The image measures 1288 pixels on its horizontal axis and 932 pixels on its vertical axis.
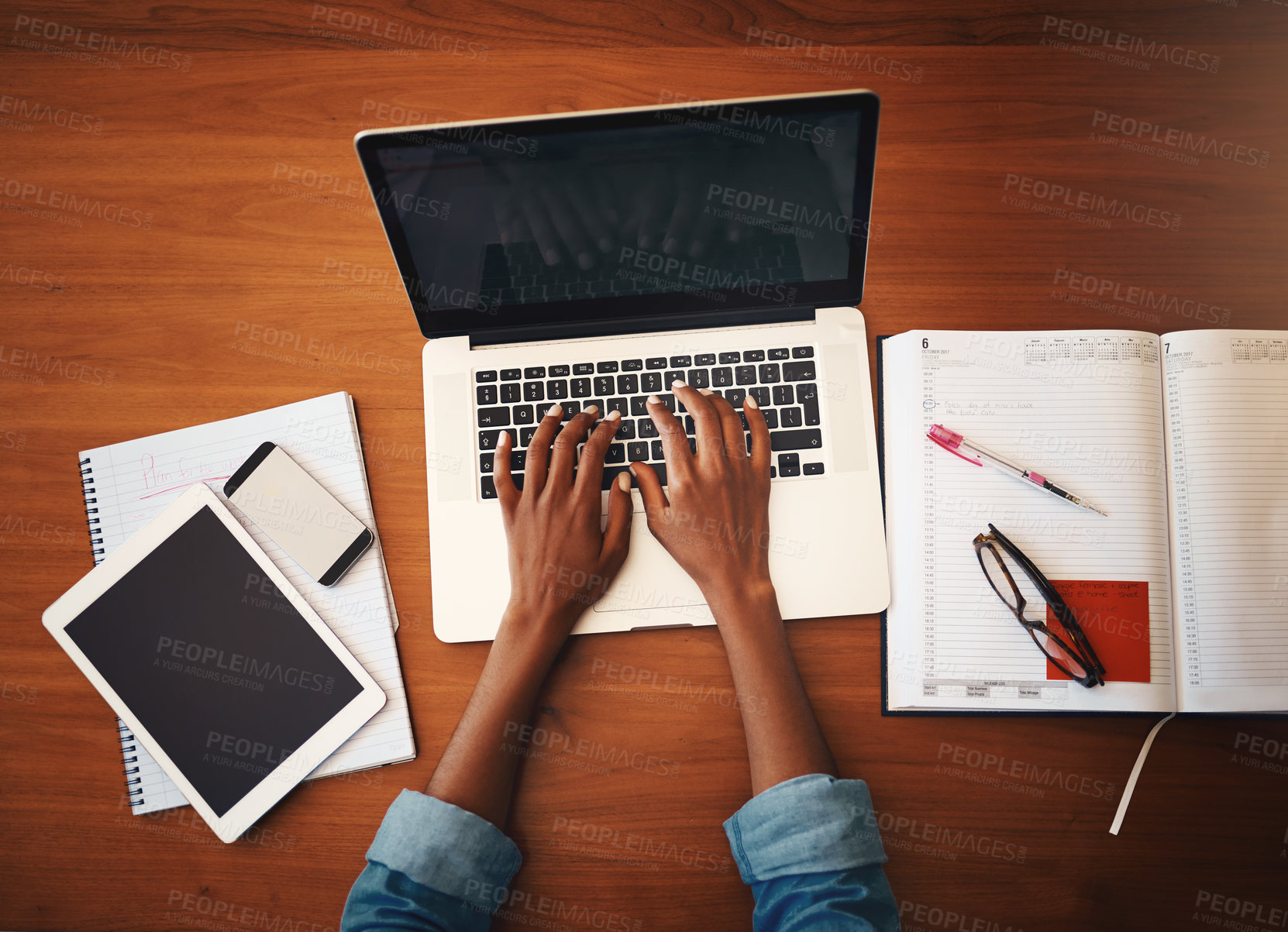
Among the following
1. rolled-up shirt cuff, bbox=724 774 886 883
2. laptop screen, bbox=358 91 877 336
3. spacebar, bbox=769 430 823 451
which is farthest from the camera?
spacebar, bbox=769 430 823 451

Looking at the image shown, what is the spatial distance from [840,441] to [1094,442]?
314 mm

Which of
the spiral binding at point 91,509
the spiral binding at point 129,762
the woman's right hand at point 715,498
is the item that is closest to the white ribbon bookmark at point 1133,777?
the woman's right hand at point 715,498

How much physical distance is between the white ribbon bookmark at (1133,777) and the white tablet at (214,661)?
889 millimetres

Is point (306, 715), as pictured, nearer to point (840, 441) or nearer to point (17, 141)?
point (840, 441)

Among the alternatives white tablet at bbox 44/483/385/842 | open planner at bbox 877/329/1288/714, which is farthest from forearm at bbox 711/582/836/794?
white tablet at bbox 44/483/385/842

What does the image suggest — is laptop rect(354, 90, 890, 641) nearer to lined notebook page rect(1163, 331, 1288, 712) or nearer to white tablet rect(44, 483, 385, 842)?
white tablet rect(44, 483, 385, 842)

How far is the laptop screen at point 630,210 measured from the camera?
2.03 feet

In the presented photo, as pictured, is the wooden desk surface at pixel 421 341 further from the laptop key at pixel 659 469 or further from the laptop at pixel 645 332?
the laptop key at pixel 659 469

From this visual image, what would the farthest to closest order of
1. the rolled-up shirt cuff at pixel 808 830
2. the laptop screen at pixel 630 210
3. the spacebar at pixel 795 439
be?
the spacebar at pixel 795 439 → the rolled-up shirt cuff at pixel 808 830 → the laptop screen at pixel 630 210

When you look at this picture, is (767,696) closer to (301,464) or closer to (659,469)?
(659,469)

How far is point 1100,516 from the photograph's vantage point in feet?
2.66

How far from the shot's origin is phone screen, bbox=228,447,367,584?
0.84 metres

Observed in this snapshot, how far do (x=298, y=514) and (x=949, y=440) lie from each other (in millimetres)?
823

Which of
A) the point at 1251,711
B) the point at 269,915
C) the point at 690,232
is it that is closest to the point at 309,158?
the point at 690,232
